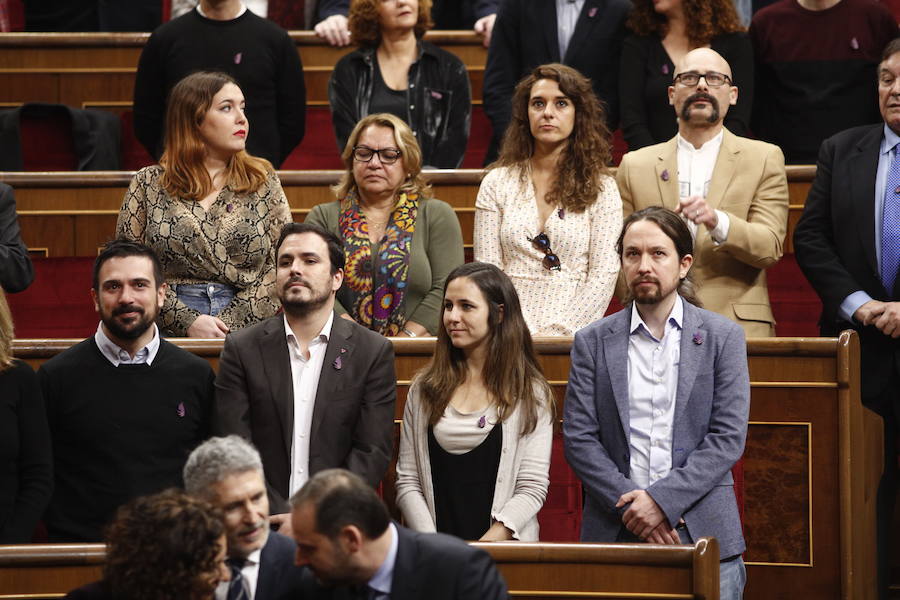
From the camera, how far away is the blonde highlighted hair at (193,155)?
2943 millimetres

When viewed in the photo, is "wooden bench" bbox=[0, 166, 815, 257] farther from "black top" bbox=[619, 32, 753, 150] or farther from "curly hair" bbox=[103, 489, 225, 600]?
"curly hair" bbox=[103, 489, 225, 600]

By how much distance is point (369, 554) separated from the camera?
1.87 m

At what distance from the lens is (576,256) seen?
9.86 ft

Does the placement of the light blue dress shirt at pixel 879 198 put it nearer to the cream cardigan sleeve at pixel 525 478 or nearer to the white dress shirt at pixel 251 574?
the cream cardigan sleeve at pixel 525 478

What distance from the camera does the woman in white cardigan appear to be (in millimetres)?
2479

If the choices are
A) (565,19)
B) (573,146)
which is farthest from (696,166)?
(565,19)

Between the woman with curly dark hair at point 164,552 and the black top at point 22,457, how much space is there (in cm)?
64

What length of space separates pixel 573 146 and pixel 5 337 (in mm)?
1313

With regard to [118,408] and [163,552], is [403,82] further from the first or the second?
[163,552]

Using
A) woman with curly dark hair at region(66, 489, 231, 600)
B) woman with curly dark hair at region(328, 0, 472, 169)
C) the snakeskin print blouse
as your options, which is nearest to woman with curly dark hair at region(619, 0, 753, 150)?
woman with curly dark hair at region(328, 0, 472, 169)

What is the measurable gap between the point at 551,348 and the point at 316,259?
528mm

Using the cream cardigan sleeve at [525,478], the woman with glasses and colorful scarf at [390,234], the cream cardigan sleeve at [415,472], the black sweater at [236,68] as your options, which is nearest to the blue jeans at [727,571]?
the cream cardigan sleeve at [525,478]

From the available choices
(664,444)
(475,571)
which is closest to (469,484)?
(664,444)

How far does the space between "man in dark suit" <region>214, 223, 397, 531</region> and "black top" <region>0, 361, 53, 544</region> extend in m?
0.31
